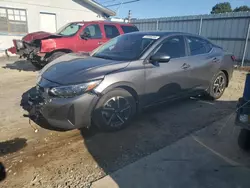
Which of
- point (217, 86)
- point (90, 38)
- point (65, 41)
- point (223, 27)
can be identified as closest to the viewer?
point (217, 86)

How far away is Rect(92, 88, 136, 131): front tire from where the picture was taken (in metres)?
3.33

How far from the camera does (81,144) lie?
323cm

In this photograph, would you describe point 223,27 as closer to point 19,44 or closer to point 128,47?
point 128,47

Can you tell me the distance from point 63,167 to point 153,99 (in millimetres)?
1969

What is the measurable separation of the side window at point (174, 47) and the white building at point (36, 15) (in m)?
12.7

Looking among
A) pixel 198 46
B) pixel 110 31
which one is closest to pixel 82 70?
pixel 198 46

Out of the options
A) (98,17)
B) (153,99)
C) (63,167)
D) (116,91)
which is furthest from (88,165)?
(98,17)

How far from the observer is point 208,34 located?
41.6 feet

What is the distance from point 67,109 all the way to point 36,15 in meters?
13.4

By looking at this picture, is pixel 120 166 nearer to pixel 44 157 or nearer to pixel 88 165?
pixel 88 165

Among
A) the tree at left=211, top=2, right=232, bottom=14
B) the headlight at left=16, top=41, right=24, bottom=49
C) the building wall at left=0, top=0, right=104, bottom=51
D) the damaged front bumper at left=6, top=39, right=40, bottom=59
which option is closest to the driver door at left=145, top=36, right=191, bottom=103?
the damaged front bumper at left=6, top=39, right=40, bottom=59

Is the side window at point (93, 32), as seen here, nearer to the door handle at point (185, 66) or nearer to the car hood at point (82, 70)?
the car hood at point (82, 70)

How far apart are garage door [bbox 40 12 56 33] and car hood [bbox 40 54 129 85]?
41.4 ft

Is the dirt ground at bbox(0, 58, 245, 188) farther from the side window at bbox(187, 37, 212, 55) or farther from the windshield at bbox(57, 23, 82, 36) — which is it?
the windshield at bbox(57, 23, 82, 36)
